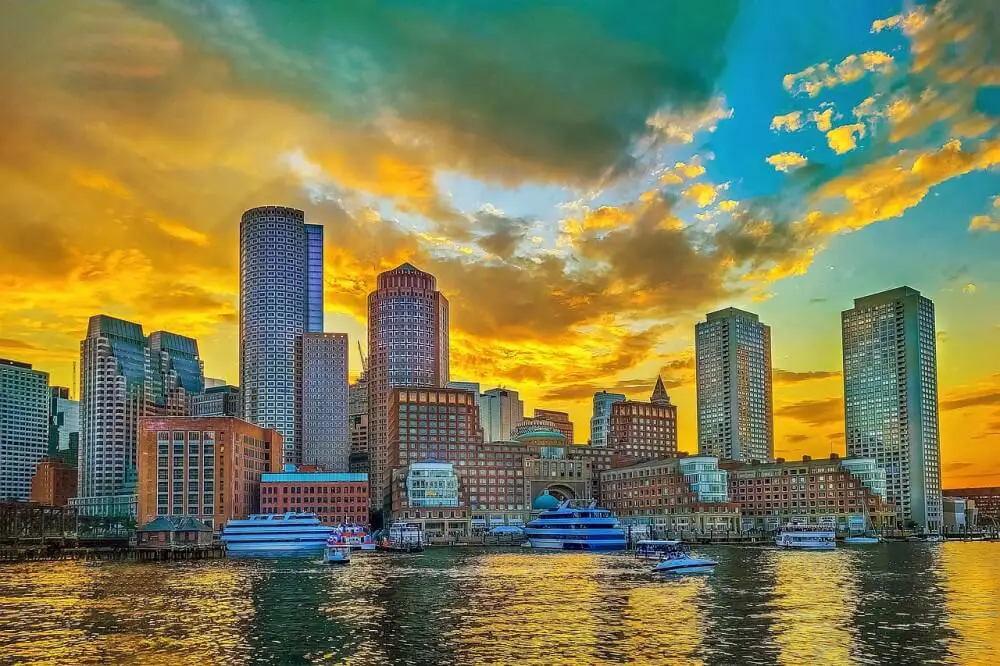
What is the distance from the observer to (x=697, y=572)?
155 meters

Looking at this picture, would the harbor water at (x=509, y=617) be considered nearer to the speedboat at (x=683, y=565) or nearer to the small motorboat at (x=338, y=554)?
the speedboat at (x=683, y=565)

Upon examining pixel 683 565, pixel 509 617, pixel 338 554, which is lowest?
pixel 338 554

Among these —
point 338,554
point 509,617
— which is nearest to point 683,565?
point 509,617

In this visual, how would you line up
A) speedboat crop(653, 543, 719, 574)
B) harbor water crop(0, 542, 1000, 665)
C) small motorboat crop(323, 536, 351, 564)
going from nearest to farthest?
harbor water crop(0, 542, 1000, 665) → speedboat crop(653, 543, 719, 574) → small motorboat crop(323, 536, 351, 564)

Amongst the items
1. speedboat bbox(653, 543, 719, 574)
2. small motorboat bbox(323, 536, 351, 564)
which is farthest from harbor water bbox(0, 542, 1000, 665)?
small motorboat bbox(323, 536, 351, 564)

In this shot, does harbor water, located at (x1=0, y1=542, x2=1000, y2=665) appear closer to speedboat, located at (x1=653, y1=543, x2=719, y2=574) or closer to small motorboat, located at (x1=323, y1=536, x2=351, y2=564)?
speedboat, located at (x1=653, y1=543, x2=719, y2=574)

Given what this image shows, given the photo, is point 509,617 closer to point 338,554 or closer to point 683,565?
point 683,565

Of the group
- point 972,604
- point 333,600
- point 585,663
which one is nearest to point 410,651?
point 585,663

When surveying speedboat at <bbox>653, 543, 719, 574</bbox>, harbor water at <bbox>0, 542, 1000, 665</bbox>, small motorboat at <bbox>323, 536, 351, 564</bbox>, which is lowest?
small motorboat at <bbox>323, 536, 351, 564</bbox>

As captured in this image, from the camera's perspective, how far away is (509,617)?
98.4 m

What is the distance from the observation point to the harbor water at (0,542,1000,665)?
3027 inches

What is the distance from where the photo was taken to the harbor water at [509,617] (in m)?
76.9

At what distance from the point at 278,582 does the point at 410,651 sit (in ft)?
235

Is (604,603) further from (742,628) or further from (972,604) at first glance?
(972,604)
